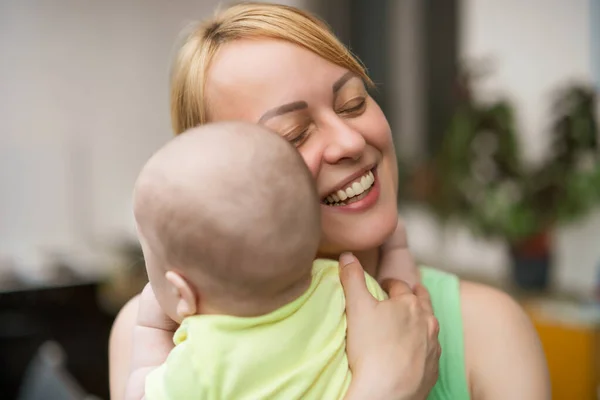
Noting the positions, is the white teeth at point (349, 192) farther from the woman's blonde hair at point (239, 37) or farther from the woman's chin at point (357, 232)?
the woman's blonde hair at point (239, 37)

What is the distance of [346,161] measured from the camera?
917mm

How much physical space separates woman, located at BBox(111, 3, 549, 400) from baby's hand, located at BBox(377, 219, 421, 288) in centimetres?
3

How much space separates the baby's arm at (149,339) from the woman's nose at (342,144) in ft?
1.01

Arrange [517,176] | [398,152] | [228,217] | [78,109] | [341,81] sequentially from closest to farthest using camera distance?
1. [228,217]
2. [341,81]
3. [517,176]
4. [398,152]
5. [78,109]

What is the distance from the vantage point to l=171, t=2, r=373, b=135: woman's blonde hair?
37.4 inches

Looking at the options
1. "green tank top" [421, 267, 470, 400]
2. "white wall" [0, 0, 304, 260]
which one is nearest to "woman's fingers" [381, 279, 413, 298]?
"green tank top" [421, 267, 470, 400]

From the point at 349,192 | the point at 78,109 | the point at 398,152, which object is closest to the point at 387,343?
the point at 349,192

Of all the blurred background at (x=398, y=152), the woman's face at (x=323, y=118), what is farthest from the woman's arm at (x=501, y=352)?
the blurred background at (x=398, y=152)

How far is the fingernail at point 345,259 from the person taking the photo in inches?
35.3

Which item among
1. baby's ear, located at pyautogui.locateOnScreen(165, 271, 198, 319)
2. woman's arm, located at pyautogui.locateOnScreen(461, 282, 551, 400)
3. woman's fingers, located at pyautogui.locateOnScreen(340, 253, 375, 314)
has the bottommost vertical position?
woman's arm, located at pyautogui.locateOnScreen(461, 282, 551, 400)

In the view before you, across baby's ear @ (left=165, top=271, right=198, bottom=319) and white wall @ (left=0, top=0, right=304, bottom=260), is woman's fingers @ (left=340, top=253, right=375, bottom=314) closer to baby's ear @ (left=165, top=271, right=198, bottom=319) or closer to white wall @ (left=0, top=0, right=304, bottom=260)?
baby's ear @ (left=165, top=271, right=198, bottom=319)

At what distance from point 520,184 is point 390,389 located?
203 cm

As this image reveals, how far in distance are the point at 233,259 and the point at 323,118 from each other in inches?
11.9

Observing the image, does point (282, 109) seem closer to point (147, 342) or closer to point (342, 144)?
point (342, 144)
